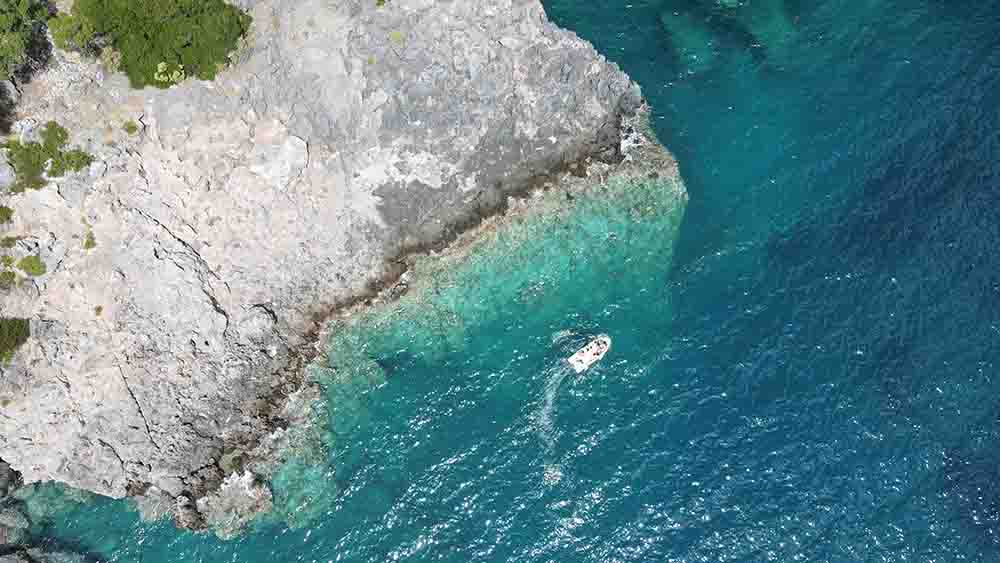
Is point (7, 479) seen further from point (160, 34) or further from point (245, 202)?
point (160, 34)

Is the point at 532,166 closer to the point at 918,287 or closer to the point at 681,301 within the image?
the point at 681,301

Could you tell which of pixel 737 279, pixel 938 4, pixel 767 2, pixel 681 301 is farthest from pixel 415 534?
pixel 938 4

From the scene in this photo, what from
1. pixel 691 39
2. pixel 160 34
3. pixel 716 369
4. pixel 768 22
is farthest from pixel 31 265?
pixel 768 22

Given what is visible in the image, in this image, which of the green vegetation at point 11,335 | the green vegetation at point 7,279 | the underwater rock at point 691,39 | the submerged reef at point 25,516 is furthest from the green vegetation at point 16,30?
the underwater rock at point 691,39

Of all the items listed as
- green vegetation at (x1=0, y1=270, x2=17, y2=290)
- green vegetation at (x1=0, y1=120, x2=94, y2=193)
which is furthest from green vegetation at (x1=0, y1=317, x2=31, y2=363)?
green vegetation at (x1=0, y1=120, x2=94, y2=193)

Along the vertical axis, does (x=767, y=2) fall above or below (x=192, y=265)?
below

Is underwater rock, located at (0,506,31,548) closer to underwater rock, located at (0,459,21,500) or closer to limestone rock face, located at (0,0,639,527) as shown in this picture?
underwater rock, located at (0,459,21,500)
